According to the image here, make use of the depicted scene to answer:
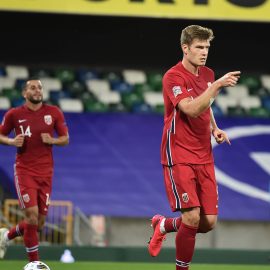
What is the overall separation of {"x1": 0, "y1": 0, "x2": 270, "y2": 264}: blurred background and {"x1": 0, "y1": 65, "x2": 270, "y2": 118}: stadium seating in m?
0.02

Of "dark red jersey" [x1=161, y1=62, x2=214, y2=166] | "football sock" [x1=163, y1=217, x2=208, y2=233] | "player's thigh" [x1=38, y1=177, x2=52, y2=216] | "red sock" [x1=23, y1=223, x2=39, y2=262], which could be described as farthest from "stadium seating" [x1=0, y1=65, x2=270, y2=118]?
"dark red jersey" [x1=161, y1=62, x2=214, y2=166]

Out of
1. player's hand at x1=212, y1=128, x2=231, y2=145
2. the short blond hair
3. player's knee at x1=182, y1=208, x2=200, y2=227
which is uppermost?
the short blond hair

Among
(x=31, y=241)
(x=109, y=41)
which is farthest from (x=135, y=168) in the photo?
(x=31, y=241)

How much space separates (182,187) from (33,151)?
313 centimetres

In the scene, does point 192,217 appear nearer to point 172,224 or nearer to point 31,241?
point 172,224

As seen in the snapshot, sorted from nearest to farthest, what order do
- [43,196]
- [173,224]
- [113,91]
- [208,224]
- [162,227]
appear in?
[208,224] < [173,224] < [162,227] < [43,196] < [113,91]

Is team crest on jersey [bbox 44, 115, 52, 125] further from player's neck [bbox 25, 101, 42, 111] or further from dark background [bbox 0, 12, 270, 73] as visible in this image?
dark background [bbox 0, 12, 270, 73]

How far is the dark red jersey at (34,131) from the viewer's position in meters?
10.2

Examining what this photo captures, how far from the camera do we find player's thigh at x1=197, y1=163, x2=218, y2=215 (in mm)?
7570

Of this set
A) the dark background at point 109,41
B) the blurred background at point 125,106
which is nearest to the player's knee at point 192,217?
the blurred background at point 125,106

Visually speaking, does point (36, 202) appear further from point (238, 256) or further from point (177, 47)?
point (177, 47)

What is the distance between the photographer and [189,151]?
7.54 meters

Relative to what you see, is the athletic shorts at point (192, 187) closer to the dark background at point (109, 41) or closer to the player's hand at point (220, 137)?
the player's hand at point (220, 137)

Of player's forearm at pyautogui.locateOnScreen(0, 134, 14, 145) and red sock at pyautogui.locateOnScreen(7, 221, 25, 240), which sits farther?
red sock at pyautogui.locateOnScreen(7, 221, 25, 240)
